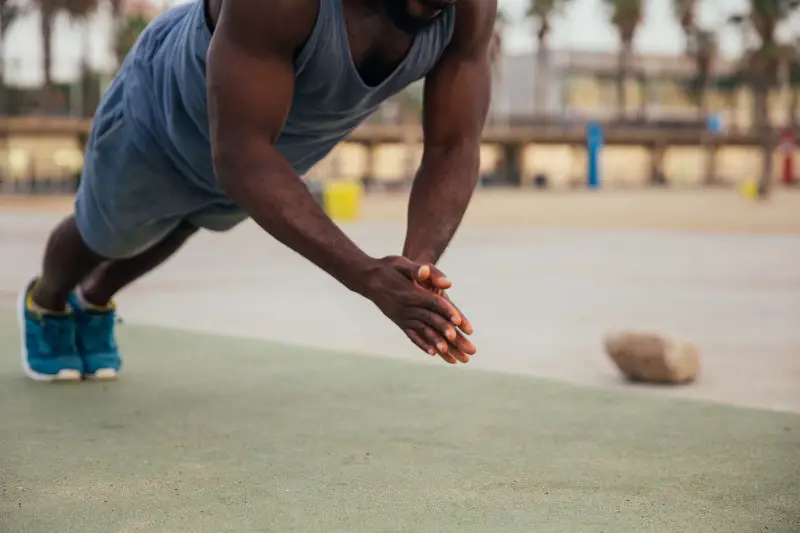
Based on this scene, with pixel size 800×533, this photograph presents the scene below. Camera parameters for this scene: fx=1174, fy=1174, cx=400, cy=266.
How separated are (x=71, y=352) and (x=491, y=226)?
15204 mm

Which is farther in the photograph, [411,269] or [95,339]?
[95,339]

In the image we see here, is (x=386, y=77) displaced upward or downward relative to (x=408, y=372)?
upward

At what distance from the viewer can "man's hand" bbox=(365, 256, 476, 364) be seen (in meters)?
2.39

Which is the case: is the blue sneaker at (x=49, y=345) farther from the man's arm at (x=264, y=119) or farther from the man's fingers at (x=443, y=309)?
the man's fingers at (x=443, y=309)

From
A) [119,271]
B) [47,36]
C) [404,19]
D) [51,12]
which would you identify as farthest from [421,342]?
[51,12]

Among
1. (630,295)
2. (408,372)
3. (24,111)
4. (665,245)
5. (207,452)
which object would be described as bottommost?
(24,111)

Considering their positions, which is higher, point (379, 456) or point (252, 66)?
point (252, 66)

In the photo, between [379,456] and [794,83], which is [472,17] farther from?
[794,83]

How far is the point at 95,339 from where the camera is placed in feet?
14.4

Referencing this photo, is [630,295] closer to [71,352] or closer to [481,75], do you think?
[71,352]

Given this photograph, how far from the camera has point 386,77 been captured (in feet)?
9.69

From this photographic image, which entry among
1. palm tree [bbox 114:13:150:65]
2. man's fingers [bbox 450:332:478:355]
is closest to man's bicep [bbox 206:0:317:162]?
man's fingers [bbox 450:332:478:355]

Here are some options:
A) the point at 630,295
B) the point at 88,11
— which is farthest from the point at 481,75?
the point at 88,11

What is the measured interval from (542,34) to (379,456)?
2871 inches
